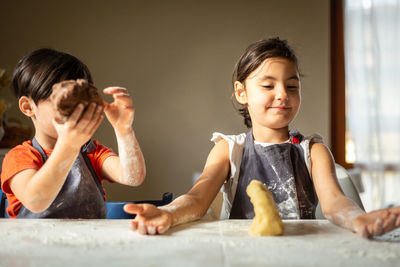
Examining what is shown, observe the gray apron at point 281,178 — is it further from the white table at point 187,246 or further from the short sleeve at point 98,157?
the short sleeve at point 98,157

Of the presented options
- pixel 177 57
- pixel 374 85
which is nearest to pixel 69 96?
pixel 177 57

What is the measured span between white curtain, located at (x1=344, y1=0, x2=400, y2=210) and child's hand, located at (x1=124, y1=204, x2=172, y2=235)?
104 inches

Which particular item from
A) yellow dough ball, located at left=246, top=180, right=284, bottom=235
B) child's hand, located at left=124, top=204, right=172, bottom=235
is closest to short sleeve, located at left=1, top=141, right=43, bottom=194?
child's hand, located at left=124, top=204, right=172, bottom=235

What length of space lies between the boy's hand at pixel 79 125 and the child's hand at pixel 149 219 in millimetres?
175

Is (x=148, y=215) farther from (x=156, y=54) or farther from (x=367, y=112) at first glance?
(x=367, y=112)

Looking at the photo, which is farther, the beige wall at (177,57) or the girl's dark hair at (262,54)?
the beige wall at (177,57)

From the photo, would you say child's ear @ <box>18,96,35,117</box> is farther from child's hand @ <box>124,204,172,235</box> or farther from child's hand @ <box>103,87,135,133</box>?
child's hand @ <box>124,204,172,235</box>

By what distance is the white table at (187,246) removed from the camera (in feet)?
1.80

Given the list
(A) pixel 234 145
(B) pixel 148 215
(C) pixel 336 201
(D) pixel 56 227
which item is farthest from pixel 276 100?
(D) pixel 56 227

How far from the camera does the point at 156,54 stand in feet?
9.79

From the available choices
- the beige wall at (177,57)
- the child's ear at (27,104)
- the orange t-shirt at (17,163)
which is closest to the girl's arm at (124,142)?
the orange t-shirt at (17,163)

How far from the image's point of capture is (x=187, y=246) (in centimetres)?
62

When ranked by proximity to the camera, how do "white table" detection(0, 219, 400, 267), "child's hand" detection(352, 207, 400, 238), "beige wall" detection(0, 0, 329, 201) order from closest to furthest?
"white table" detection(0, 219, 400, 267)
"child's hand" detection(352, 207, 400, 238)
"beige wall" detection(0, 0, 329, 201)

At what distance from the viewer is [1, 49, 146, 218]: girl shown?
2.50 feet
